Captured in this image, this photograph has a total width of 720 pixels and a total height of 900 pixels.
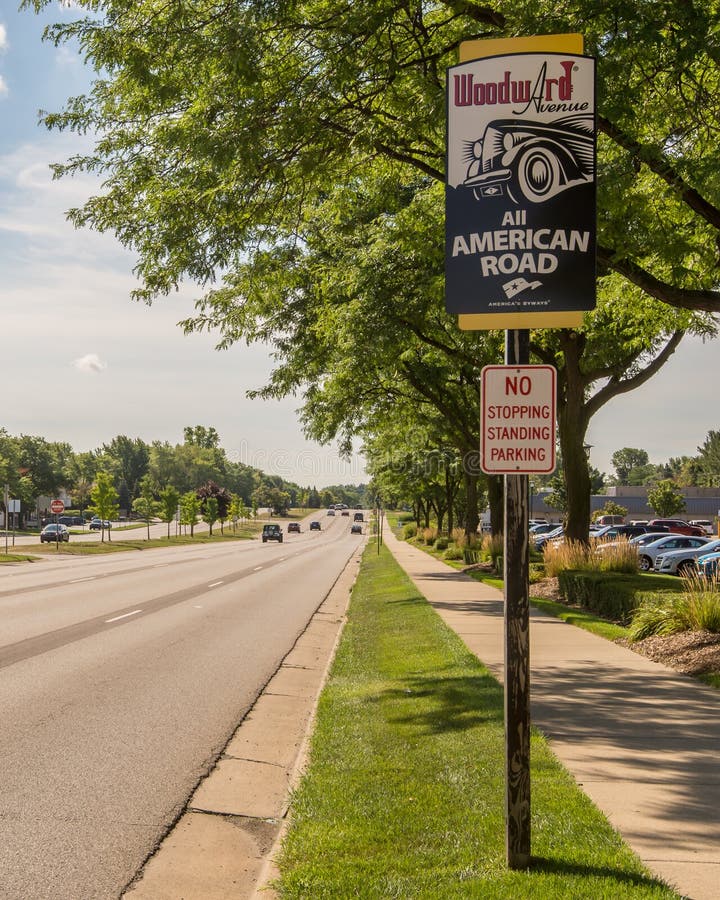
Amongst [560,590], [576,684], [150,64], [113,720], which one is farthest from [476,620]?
[150,64]

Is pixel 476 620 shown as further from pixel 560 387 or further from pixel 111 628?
pixel 560 387

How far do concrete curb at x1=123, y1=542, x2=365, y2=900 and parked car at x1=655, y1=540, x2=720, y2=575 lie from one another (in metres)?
23.6

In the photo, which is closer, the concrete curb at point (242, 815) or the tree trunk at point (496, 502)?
the concrete curb at point (242, 815)

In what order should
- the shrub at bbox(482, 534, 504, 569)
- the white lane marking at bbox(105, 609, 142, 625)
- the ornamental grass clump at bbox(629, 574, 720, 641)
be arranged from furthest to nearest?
the shrub at bbox(482, 534, 504, 569) < the white lane marking at bbox(105, 609, 142, 625) < the ornamental grass clump at bbox(629, 574, 720, 641)

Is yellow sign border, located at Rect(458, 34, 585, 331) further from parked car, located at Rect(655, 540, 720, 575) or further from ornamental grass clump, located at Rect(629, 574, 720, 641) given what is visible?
parked car, located at Rect(655, 540, 720, 575)

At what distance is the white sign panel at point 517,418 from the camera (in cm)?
479

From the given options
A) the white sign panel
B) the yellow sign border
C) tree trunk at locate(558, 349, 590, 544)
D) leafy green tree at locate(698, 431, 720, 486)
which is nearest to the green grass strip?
the white sign panel

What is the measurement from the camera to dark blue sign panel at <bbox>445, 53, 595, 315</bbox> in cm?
493

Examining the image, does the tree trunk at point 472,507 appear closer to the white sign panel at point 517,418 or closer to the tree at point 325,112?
the tree at point 325,112

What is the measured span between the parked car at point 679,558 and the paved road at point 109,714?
53.5 feet

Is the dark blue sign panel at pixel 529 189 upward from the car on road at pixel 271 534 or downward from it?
upward

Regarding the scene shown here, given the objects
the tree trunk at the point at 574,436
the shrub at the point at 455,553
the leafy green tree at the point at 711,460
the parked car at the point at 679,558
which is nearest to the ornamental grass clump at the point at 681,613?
the tree trunk at the point at 574,436

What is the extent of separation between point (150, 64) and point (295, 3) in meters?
1.64

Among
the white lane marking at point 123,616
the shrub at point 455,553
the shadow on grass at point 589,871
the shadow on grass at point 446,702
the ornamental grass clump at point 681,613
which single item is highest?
the ornamental grass clump at point 681,613
